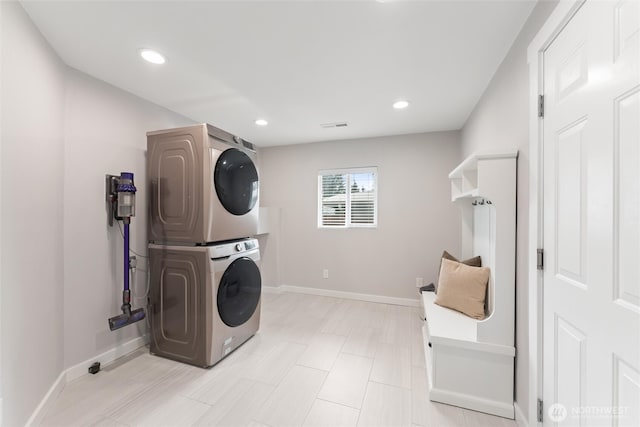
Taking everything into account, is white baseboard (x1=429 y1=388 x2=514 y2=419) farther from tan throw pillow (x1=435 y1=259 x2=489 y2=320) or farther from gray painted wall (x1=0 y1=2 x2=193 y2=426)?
gray painted wall (x1=0 y1=2 x2=193 y2=426)

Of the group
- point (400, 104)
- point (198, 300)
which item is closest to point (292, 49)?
point (400, 104)

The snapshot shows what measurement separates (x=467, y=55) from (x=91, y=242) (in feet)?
10.2

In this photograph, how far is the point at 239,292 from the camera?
2.25 meters

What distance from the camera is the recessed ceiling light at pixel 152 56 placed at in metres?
1.67

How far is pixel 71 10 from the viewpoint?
1.33m

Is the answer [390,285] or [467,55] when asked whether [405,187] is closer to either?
[390,285]

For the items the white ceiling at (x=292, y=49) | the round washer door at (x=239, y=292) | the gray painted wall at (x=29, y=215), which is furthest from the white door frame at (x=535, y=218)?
the gray painted wall at (x=29, y=215)

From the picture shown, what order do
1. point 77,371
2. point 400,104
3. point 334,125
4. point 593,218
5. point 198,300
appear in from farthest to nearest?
point 334,125 < point 400,104 < point 198,300 < point 77,371 < point 593,218

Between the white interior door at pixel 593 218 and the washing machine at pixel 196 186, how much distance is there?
6.92 ft

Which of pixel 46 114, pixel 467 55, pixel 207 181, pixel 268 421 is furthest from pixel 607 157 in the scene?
pixel 46 114

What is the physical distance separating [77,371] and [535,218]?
10.5 ft

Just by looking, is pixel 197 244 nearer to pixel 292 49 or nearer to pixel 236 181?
pixel 236 181

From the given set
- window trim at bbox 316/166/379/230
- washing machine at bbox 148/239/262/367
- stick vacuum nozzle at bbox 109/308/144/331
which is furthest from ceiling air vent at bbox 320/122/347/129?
stick vacuum nozzle at bbox 109/308/144/331

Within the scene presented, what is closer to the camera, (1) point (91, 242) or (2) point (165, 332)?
(1) point (91, 242)
